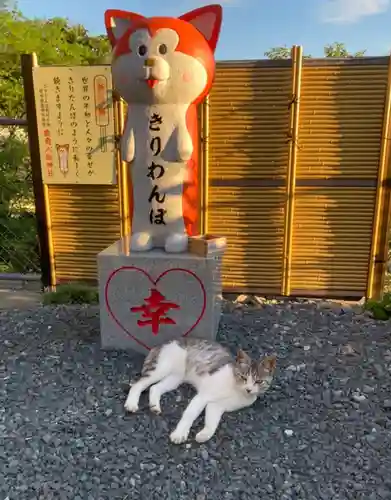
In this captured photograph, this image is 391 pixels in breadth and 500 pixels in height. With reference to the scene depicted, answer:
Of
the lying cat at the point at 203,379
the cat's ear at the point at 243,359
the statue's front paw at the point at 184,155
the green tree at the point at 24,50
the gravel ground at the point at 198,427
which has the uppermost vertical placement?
the green tree at the point at 24,50

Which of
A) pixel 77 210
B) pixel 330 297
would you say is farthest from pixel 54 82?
pixel 330 297

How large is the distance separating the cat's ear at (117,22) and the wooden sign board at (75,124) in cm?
110

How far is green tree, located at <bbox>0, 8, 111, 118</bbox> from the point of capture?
21.2 feet

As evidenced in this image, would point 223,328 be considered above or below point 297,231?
below

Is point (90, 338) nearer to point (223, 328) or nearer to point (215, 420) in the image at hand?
point (223, 328)

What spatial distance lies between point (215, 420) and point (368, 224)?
277cm

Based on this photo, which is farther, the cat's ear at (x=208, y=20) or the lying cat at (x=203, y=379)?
the cat's ear at (x=208, y=20)

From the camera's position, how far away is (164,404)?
9.04ft

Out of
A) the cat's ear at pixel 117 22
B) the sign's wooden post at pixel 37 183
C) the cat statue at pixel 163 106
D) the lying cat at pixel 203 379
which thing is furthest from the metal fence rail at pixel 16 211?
the lying cat at pixel 203 379

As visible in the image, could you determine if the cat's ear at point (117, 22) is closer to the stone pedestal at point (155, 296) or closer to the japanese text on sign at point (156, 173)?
the japanese text on sign at point (156, 173)

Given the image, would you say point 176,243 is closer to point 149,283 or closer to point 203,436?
point 149,283

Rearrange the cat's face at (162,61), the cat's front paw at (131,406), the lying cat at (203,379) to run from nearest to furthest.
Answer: the lying cat at (203,379)
the cat's front paw at (131,406)
the cat's face at (162,61)

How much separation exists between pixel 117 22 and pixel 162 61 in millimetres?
576

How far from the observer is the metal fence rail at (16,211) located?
223 inches
